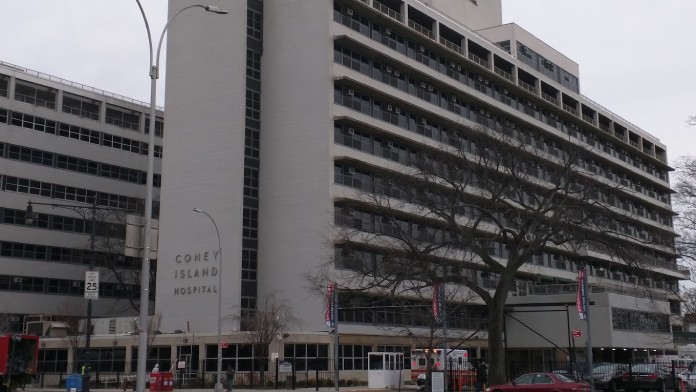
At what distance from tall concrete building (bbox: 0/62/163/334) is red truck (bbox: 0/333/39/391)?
36.4m

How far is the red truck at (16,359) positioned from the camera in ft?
133

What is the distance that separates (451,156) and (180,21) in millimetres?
34291

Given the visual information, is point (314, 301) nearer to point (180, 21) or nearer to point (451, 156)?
point (451, 156)

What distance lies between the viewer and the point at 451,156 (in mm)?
50125

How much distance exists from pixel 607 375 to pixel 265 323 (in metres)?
22.9

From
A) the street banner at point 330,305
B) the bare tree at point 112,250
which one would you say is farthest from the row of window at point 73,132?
the street banner at point 330,305

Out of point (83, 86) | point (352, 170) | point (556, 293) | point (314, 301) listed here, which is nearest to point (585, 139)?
point (556, 293)

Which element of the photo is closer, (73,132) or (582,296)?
(582,296)

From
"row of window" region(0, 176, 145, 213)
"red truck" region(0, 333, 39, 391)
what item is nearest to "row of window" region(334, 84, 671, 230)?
"row of window" region(0, 176, 145, 213)

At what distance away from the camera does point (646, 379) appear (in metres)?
44.7

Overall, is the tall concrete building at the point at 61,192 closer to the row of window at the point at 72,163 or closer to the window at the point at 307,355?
the row of window at the point at 72,163

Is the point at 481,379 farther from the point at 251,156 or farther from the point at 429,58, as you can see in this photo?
the point at 429,58

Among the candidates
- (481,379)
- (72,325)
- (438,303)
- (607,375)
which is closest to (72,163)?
(72,325)

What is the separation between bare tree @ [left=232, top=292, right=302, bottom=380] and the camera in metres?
58.1
